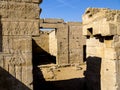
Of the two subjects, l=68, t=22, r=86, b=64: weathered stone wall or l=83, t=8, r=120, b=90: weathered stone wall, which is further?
l=68, t=22, r=86, b=64: weathered stone wall

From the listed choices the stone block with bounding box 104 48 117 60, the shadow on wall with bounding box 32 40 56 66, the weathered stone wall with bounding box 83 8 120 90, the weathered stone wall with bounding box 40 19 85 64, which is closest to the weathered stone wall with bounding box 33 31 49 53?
the shadow on wall with bounding box 32 40 56 66

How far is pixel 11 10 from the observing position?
425 centimetres

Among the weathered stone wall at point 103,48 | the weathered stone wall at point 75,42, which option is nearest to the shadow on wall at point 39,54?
the weathered stone wall at point 75,42

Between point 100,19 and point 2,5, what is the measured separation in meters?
2.92

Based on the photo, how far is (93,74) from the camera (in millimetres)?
6402

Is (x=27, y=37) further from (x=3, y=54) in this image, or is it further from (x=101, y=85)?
(x=101, y=85)

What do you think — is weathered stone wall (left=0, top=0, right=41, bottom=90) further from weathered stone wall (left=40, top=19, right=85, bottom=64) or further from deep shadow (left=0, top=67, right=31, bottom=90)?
weathered stone wall (left=40, top=19, right=85, bottom=64)

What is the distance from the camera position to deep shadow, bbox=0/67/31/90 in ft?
13.9

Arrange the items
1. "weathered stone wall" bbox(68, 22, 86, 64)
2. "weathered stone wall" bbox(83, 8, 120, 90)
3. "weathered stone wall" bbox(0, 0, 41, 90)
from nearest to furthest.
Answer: "weathered stone wall" bbox(0, 0, 41, 90), "weathered stone wall" bbox(83, 8, 120, 90), "weathered stone wall" bbox(68, 22, 86, 64)

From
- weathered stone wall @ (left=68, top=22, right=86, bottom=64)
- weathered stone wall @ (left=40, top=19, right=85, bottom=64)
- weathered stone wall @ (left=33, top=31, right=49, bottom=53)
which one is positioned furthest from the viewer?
weathered stone wall @ (left=33, top=31, right=49, bottom=53)

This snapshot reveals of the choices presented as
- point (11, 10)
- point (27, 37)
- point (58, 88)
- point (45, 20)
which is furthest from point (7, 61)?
point (45, 20)

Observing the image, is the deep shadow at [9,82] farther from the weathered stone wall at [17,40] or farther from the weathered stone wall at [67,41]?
the weathered stone wall at [67,41]

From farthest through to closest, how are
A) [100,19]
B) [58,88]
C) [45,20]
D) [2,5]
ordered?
[45,20], [58,88], [100,19], [2,5]

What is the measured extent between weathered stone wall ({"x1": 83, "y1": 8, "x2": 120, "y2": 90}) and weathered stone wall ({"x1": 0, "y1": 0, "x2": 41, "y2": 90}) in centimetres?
212
